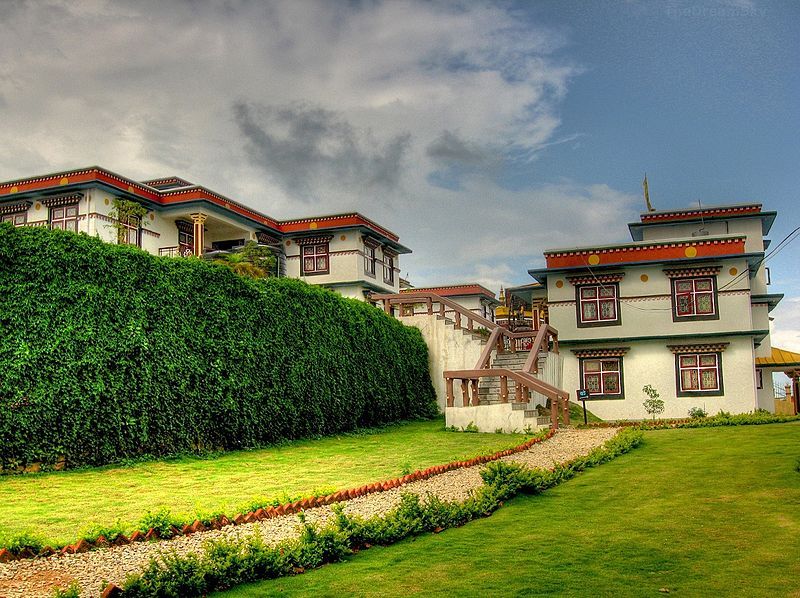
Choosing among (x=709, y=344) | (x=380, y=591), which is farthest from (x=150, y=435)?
(x=709, y=344)

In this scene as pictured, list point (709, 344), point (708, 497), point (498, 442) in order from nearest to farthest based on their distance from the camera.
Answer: point (708, 497)
point (498, 442)
point (709, 344)

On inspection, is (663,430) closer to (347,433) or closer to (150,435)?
(347,433)

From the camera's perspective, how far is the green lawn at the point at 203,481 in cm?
890

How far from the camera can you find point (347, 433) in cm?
Result: 1952

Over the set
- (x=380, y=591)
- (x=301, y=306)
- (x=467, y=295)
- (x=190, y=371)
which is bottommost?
(x=380, y=591)

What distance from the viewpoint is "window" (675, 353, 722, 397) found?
28.1m

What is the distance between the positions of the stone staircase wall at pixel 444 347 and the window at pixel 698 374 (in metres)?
7.97

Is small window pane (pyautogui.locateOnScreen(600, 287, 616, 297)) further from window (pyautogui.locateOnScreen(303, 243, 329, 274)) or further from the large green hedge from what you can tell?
window (pyautogui.locateOnScreen(303, 243, 329, 274))

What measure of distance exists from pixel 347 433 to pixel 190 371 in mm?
6145

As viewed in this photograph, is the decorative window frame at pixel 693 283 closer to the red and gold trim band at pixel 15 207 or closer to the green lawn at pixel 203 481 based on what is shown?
the green lawn at pixel 203 481

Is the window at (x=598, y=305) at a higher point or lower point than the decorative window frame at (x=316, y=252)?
lower

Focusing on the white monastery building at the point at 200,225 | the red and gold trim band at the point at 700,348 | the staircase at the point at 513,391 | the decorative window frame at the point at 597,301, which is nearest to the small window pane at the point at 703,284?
the red and gold trim band at the point at 700,348

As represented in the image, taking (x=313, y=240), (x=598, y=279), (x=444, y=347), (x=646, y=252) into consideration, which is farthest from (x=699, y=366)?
(x=313, y=240)

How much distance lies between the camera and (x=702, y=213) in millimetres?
35469
